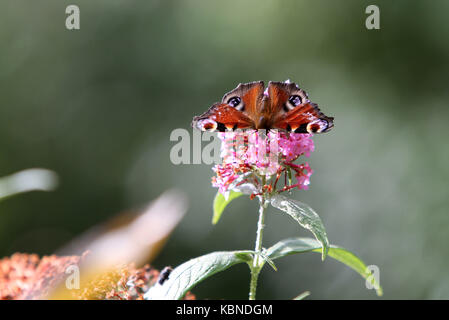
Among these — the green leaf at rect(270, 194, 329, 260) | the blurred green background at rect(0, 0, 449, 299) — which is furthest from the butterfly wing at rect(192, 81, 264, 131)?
the blurred green background at rect(0, 0, 449, 299)

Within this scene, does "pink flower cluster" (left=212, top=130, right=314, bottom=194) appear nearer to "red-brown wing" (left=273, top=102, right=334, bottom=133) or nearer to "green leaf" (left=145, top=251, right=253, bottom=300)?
"red-brown wing" (left=273, top=102, right=334, bottom=133)

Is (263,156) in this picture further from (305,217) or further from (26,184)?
(26,184)

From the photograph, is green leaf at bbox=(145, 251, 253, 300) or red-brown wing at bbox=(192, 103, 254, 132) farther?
red-brown wing at bbox=(192, 103, 254, 132)

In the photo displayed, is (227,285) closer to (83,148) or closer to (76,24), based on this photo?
(83,148)

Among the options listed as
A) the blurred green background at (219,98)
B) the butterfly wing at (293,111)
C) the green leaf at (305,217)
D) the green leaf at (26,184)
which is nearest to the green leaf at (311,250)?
the green leaf at (305,217)

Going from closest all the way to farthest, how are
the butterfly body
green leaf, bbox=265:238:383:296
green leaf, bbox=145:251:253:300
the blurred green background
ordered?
green leaf, bbox=145:251:253:300 → green leaf, bbox=265:238:383:296 → the butterfly body → the blurred green background

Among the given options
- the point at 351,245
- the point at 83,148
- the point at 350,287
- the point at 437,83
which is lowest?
the point at 350,287

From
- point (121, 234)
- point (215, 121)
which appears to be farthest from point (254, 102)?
point (121, 234)
